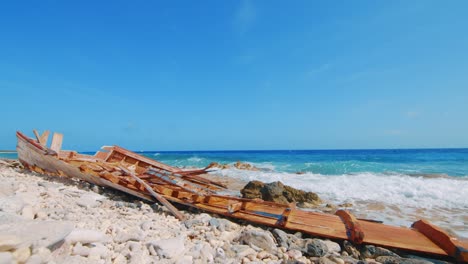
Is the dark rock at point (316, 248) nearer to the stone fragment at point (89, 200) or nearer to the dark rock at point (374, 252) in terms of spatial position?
the dark rock at point (374, 252)

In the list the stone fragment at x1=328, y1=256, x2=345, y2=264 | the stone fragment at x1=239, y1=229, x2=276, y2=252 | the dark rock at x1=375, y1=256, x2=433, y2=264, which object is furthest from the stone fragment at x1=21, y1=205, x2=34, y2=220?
the dark rock at x1=375, y1=256, x2=433, y2=264

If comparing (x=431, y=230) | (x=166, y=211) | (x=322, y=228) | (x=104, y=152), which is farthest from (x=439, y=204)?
(x=104, y=152)

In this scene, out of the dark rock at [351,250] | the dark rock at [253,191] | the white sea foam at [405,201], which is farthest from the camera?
the dark rock at [253,191]

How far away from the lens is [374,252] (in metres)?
4.23

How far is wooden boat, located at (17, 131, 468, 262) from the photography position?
4289mm

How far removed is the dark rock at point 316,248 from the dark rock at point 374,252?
2.22 ft

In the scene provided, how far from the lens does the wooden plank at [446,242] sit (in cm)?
390

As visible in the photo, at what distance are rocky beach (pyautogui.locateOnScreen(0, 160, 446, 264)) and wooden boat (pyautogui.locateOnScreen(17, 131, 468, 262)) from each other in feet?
0.69

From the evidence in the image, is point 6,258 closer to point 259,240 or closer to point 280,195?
point 259,240

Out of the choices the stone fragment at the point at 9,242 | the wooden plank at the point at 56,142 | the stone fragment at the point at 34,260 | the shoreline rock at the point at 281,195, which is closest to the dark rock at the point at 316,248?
the stone fragment at the point at 34,260

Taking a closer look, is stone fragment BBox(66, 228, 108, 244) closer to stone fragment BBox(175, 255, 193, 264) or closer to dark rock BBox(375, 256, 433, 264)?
stone fragment BBox(175, 255, 193, 264)

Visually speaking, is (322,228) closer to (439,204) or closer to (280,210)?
(280,210)

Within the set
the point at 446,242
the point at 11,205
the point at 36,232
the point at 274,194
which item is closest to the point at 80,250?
the point at 36,232

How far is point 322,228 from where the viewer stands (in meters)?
4.83
